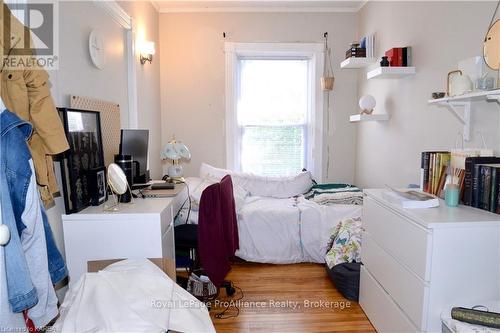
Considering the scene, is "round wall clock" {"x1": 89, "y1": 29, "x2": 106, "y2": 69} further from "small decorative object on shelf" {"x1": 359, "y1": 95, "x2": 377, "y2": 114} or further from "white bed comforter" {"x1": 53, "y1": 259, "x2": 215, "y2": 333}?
"small decorative object on shelf" {"x1": 359, "y1": 95, "x2": 377, "y2": 114}

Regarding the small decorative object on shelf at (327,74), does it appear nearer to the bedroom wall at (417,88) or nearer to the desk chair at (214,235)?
the bedroom wall at (417,88)

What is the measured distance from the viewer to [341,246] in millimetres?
2729

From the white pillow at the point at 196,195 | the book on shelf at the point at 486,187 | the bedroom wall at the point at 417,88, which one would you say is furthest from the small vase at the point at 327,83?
the book on shelf at the point at 486,187

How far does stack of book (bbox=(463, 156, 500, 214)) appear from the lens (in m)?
1.63

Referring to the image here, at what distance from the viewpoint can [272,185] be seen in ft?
12.3

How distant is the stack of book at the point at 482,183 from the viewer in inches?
64.0

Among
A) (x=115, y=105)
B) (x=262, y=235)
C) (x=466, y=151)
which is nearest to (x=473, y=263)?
(x=466, y=151)

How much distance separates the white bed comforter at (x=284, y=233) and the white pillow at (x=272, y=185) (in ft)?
2.05

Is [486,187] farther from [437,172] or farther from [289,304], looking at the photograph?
[289,304]

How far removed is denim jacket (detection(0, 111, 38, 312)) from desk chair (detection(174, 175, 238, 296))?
1.06 m

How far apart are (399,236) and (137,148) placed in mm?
1987

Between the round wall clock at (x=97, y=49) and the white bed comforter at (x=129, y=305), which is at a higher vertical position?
the round wall clock at (x=97, y=49)

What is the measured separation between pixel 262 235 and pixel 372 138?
167cm

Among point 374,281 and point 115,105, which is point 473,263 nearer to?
point 374,281
